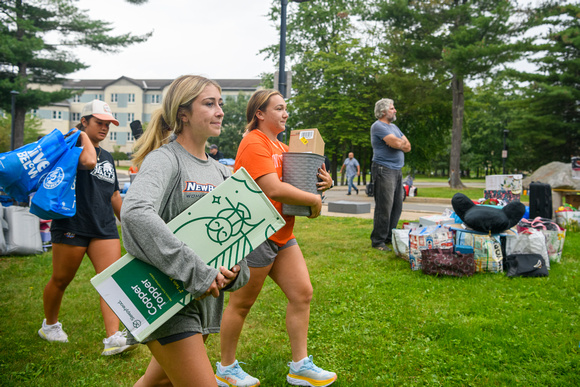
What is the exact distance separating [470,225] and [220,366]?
4025 millimetres

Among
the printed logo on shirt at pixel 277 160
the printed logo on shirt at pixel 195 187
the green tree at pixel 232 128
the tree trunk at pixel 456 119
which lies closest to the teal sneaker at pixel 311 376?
the printed logo on shirt at pixel 277 160

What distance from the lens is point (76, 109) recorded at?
3228 inches

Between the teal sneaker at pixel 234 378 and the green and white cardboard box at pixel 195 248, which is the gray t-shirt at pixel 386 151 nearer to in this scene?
the teal sneaker at pixel 234 378

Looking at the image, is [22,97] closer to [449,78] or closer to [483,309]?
[449,78]

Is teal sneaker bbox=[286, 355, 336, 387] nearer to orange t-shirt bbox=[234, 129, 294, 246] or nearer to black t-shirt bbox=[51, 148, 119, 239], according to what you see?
orange t-shirt bbox=[234, 129, 294, 246]

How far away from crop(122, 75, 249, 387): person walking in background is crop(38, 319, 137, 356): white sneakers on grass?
5.57 ft

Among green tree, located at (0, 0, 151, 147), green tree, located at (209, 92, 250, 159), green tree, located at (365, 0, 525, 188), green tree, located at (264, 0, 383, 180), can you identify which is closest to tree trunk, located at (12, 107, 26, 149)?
green tree, located at (0, 0, 151, 147)

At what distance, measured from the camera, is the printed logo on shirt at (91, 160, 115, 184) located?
153 inches

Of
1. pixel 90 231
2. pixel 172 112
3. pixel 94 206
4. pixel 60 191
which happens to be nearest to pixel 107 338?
pixel 90 231

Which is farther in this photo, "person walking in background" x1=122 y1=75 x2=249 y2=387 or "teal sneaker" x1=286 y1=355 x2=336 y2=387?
"teal sneaker" x1=286 y1=355 x2=336 y2=387

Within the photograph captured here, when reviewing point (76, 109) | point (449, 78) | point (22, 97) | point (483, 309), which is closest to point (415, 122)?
point (449, 78)

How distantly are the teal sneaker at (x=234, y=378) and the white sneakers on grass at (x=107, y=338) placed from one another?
3.26 ft

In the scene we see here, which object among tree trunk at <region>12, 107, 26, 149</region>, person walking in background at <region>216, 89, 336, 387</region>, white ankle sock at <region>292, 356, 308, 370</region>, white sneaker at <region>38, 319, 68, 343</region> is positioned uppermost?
tree trunk at <region>12, 107, 26, 149</region>

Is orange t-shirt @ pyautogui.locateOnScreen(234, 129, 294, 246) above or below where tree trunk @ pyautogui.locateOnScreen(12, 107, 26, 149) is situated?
below
